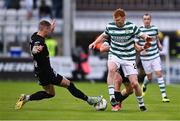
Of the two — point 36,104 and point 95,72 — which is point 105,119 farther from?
point 95,72

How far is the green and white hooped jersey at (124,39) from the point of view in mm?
15711

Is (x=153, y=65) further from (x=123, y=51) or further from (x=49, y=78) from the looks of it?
(x=49, y=78)

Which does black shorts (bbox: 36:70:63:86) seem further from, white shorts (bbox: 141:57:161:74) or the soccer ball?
white shorts (bbox: 141:57:161:74)

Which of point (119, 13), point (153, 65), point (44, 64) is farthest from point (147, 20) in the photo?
point (44, 64)

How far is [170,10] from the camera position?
39312 mm

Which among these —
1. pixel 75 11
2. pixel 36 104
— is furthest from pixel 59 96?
pixel 75 11

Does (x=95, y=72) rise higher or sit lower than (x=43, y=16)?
lower

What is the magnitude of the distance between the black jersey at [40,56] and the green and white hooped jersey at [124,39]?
1457 mm

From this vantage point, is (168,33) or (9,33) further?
(168,33)

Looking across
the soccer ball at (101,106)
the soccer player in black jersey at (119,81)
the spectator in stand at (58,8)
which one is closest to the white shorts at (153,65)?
the soccer player in black jersey at (119,81)

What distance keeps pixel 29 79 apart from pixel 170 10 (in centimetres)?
995

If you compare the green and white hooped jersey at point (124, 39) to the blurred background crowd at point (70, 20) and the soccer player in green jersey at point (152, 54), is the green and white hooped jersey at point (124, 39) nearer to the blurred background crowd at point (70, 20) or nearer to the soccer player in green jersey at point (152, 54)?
the soccer player in green jersey at point (152, 54)

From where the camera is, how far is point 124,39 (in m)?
15.7

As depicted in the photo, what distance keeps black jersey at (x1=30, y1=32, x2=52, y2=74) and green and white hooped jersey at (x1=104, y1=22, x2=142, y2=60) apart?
1.46 metres
